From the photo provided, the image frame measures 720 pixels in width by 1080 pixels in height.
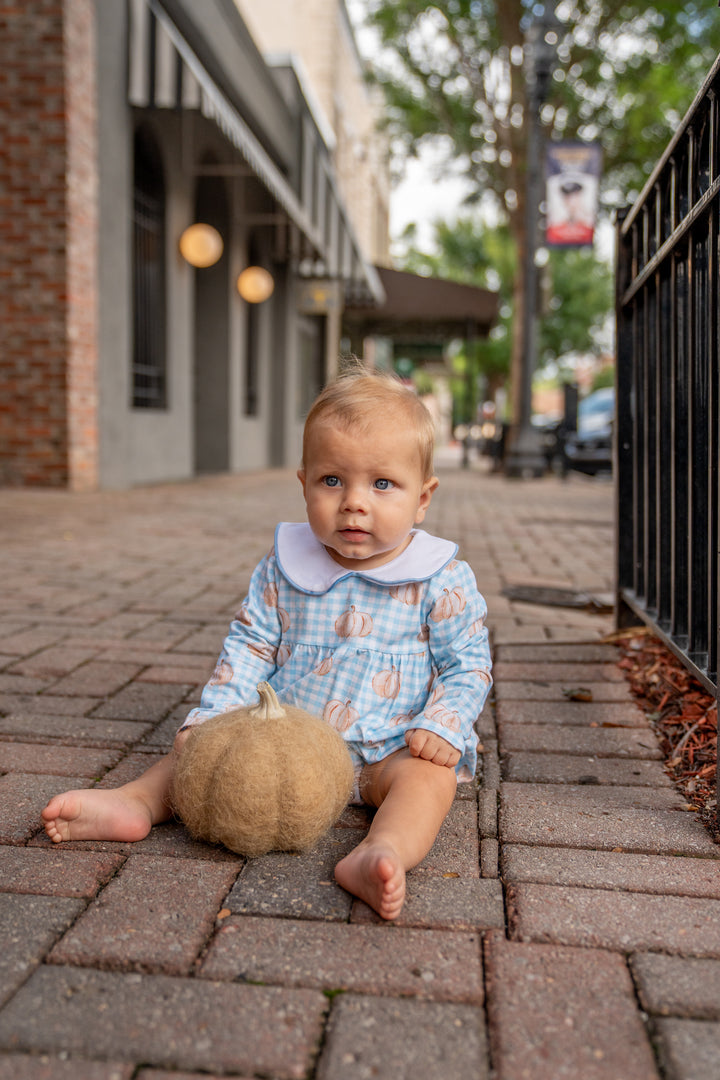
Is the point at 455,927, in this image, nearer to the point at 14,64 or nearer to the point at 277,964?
the point at 277,964

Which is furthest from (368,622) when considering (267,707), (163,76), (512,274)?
(512,274)

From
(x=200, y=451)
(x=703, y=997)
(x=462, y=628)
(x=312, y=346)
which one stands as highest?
(x=312, y=346)

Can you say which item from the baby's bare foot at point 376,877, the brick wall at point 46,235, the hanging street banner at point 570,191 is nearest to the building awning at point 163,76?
the brick wall at point 46,235

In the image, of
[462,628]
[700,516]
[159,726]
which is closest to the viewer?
[462,628]

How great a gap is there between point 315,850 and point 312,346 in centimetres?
1966

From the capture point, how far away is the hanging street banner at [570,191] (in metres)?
12.6

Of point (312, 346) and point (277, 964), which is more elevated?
point (312, 346)

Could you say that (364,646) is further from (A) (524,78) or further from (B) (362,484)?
(A) (524,78)

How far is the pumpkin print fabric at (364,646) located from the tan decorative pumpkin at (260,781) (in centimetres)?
22

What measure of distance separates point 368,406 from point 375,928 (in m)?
1.01

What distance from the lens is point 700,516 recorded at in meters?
2.24

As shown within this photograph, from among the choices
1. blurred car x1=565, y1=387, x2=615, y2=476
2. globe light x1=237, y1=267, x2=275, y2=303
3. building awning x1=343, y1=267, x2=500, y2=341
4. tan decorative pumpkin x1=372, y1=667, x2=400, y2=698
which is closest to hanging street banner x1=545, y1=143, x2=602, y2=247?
blurred car x1=565, y1=387, x2=615, y2=476

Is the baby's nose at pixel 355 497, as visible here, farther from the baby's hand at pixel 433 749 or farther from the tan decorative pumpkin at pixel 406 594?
the baby's hand at pixel 433 749

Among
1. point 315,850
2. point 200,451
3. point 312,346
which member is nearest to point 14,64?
point 200,451
